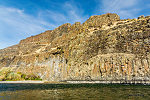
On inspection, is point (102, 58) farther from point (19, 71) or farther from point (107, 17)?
point (19, 71)

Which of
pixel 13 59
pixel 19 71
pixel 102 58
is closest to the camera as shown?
pixel 102 58

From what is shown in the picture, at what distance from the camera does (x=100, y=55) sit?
67.2 metres

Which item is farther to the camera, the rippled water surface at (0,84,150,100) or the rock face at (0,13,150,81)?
the rock face at (0,13,150,81)

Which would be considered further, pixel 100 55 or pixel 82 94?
pixel 100 55

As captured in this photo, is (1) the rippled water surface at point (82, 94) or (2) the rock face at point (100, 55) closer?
(1) the rippled water surface at point (82, 94)

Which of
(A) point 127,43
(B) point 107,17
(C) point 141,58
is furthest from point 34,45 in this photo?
(C) point 141,58

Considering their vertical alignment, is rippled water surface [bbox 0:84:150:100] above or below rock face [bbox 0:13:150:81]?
below

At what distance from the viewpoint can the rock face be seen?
2151 inches

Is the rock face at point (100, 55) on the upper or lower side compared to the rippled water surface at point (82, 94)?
upper

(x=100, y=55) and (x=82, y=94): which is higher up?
(x=100, y=55)

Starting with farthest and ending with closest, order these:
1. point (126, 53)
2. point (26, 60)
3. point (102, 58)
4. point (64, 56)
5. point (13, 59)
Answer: point (13, 59)
point (26, 60)
point (64, 56)
point (102, 58)
point (126, 53)

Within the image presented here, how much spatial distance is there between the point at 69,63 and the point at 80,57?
27.8ft

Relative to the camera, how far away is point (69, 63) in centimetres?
8088

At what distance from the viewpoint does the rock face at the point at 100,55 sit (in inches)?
2151
